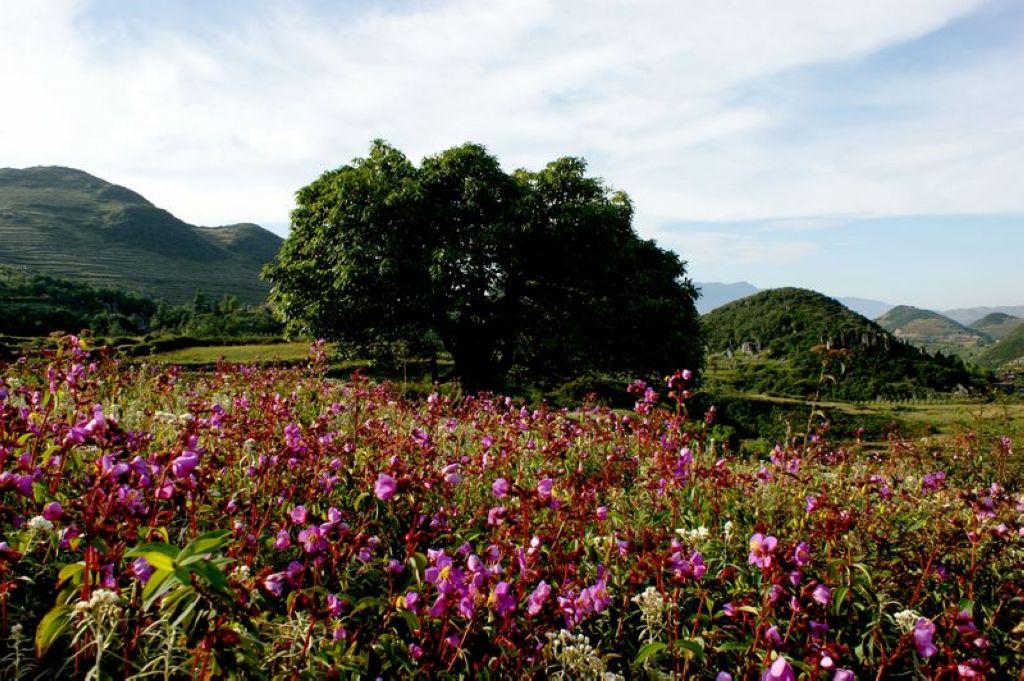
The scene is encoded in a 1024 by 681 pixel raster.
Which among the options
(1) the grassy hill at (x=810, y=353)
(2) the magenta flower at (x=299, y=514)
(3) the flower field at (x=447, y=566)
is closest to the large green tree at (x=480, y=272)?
(1) the grassy hill at (x=810, y=353)

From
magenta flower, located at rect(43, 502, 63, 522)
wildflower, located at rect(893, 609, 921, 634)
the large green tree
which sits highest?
the large green tree

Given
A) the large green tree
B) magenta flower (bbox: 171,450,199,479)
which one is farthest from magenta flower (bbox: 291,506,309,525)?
the large green tree

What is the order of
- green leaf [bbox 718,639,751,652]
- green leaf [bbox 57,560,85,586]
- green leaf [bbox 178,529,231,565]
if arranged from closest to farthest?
green leaf [bbox 178,529,231,565]
green leaf [bbox 57,560,85,586]
green leaf [bbox 718,639,751,652]

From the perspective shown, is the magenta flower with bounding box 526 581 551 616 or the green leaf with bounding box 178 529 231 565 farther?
the magenta flower with bounding box 526 581 551 616

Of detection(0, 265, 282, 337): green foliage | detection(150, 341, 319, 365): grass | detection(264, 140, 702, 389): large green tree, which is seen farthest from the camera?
detection(0, 265, 282, 337): green foliage

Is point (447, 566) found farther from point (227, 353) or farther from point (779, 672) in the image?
A: point (227, 353)

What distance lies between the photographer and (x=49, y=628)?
1.96 metres

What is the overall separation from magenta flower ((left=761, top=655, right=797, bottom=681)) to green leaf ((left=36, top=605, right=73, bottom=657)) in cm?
239

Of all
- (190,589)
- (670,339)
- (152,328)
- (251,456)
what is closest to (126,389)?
(251,456)

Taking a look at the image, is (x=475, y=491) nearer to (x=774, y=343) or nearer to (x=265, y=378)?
(x=265, y=378)

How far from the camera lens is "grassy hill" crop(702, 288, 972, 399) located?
47184 mm

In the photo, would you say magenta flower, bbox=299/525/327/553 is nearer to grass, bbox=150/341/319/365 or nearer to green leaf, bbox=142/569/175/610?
green leaf, bbox=142/569/175/610

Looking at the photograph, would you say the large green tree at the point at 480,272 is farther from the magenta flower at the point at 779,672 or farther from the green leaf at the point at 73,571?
the magenta flower at the point at 779,672

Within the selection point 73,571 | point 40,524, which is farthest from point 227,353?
point 73,571
